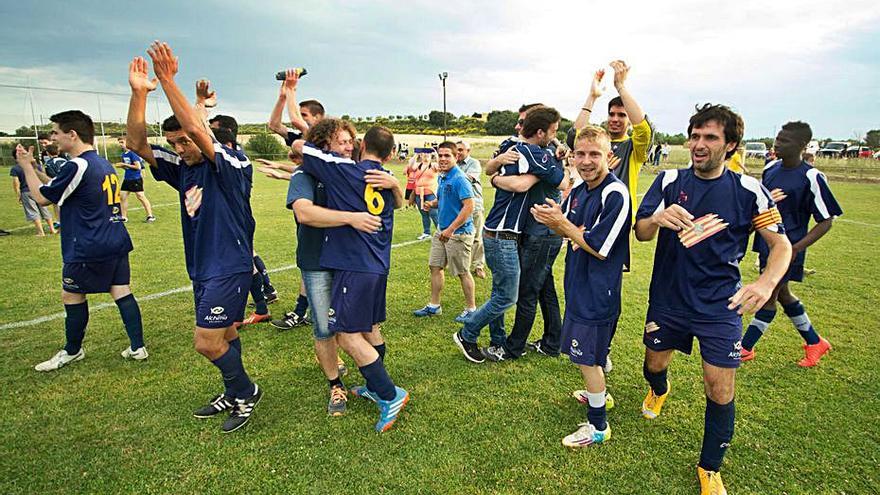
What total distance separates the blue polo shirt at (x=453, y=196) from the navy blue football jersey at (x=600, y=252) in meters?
2.25

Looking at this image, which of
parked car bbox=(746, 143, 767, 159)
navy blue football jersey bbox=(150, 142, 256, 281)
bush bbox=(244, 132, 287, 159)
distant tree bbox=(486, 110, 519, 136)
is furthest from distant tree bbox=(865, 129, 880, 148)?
navy blue football jersey bbox=(150, 142, 256, 281)

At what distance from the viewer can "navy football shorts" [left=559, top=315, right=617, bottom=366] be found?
10.4 feet

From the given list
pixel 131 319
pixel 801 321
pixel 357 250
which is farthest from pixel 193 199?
pixel 801 321

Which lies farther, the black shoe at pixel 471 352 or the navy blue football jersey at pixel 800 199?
the black shoe at pixel 471 352

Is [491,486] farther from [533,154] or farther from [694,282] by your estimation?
[533,154]

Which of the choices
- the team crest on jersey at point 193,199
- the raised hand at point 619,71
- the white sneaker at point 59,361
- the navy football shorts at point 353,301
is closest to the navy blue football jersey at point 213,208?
the team crest on jersey at point 193,199

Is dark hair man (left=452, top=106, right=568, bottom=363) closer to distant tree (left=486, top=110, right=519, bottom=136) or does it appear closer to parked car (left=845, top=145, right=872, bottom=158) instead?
parked car (left=845, top=145, right=872, bottom=158)

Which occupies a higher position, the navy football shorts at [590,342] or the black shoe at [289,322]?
the navy football shorts at [590,342]

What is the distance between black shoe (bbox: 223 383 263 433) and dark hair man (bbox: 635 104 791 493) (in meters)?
3.21

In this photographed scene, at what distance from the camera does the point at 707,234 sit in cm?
268

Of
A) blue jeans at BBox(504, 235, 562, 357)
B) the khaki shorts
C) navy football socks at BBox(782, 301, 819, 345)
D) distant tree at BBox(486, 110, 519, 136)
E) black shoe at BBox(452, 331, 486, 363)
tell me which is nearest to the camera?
blue jeans at BBox(504, 235, 562, 357)

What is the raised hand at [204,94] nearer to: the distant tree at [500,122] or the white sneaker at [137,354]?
the white sneaker at [137,354]

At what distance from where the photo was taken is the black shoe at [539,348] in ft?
15.8

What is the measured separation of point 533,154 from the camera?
399cm
